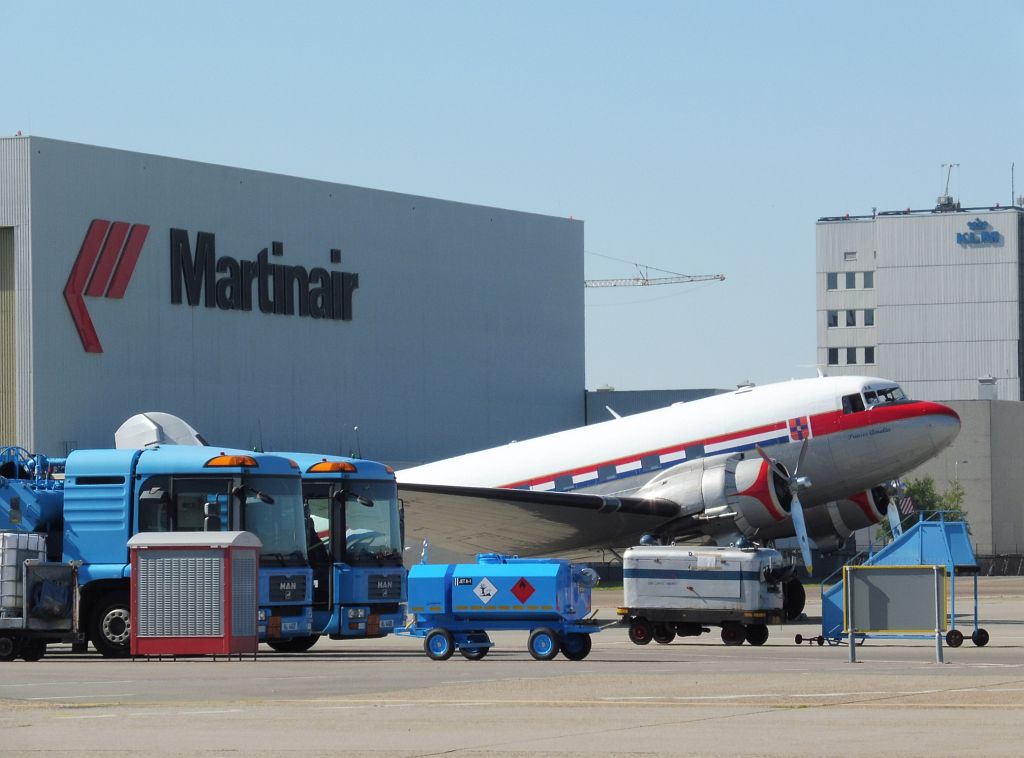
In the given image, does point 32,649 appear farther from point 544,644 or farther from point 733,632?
point 733,632

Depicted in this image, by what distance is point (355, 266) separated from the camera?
8312cm

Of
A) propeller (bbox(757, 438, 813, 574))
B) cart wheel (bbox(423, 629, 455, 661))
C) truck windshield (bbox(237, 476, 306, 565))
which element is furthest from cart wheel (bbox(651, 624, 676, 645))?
truck windshield (bbox(237, 476, 306, 565))

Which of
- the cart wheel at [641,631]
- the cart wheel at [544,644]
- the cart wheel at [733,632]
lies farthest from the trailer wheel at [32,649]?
the cart wheel at [733,632]

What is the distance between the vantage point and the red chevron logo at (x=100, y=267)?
226 feet

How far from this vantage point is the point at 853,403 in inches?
1474

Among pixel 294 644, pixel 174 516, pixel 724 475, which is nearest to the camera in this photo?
pixel 174 516

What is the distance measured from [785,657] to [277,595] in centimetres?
759

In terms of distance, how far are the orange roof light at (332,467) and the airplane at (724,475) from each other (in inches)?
344

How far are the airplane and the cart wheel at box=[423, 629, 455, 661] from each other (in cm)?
971

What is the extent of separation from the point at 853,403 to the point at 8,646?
19.4 meters

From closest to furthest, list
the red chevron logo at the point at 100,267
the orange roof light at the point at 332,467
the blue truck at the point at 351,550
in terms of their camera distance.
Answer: the blue truck at the point at 351,550 → the orange roof light at the point at 332,467 → the red chevron logo at the point at 100,267

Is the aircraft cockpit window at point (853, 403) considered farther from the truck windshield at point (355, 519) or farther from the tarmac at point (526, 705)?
the truck windshield at point (355, 519)

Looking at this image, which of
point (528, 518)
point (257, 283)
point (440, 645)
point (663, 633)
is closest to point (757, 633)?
point (663, 633)

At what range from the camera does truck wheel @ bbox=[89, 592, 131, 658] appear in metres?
25.8
